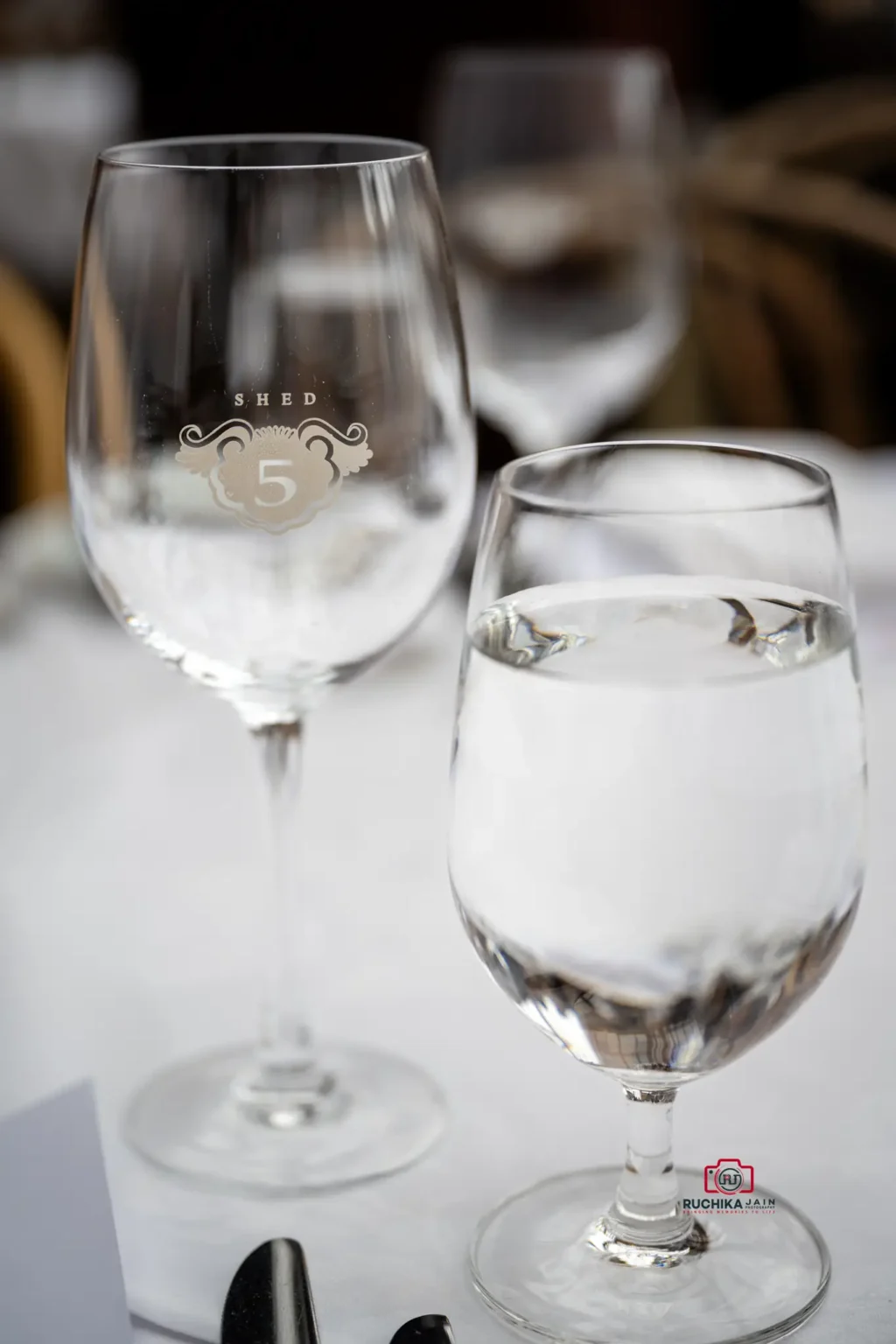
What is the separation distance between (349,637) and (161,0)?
12.3 feet

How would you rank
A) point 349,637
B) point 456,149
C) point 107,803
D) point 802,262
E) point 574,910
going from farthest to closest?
point 802,262 → point 456,149 → point 107,803 → point 349,637 → point 574,910

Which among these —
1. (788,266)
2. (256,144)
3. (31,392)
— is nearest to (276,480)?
(256,144)

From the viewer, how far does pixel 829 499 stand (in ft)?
1.23

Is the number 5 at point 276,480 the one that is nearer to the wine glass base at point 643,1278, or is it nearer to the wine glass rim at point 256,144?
the wine glass rim at point 256,144

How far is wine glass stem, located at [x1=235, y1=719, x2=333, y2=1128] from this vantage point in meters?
0.50

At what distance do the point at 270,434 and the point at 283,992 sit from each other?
0.57 feet

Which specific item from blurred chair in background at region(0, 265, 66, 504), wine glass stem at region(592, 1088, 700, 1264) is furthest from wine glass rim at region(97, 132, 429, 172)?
blurred chair in background at region(0, 265, 66, 504)

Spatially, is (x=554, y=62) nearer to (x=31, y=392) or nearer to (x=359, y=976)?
(x=31, y=392)

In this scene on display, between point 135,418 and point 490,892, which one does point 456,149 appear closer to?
point 135,418

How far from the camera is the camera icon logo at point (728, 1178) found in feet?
1.42

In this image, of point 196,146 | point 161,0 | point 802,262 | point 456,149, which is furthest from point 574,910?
point 161,0

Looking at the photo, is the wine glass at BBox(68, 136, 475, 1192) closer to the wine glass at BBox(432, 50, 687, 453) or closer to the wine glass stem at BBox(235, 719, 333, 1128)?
the wine glass stem at BBox(235, 719, 333, 1128)

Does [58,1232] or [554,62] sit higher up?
[554,62]

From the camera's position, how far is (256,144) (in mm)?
485
